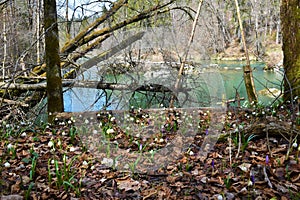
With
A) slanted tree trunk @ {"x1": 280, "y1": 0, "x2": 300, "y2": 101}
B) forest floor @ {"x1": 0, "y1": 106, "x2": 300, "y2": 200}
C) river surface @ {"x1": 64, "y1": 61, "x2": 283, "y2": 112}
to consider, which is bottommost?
forest floor @ {"x1": 0, "y1": 106, "x2": 300, "y2": 200}

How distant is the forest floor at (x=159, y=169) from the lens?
176 cm

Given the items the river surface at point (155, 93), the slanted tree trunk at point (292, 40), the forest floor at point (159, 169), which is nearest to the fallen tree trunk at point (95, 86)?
the river surface at point (155, 93)

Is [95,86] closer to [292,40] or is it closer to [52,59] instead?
[52,59]

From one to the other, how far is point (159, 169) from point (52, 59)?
7.31 ft

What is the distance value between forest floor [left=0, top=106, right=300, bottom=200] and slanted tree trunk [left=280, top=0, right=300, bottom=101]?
1.33 meters

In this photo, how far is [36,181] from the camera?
192 centimetres

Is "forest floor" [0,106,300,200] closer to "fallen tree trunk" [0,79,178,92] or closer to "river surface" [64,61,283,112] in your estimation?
"fallen tree trunk" [0,79,178,92]

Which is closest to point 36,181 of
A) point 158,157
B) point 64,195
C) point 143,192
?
point 64,195

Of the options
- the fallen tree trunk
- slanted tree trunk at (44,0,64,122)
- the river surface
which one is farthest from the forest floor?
the river surface

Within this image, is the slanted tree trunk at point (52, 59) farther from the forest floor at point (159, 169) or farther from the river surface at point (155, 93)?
the river surface at point (155, 93)

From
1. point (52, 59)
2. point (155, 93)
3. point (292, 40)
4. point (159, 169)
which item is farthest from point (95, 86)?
point (292, 40)

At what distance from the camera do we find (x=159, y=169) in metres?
2.17

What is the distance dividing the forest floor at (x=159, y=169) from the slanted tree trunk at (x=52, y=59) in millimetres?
785

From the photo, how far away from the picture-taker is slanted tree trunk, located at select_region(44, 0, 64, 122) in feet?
11.3
